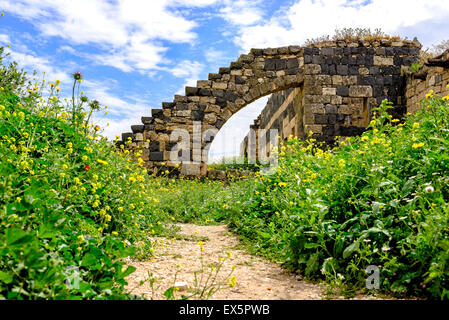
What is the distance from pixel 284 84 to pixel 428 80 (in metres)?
4.08

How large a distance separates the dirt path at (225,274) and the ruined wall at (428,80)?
21.5ft

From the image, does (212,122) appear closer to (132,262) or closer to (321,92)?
(321,92)

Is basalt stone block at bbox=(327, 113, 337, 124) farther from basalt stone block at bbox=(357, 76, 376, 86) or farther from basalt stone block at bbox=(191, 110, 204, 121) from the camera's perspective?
basalt stone block at bbox=(191, 110, 204, 121)

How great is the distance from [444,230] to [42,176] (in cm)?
276

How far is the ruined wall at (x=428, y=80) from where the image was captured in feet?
30.3

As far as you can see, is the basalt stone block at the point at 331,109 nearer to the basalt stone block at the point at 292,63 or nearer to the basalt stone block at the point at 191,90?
the basalt stone block at the point at 292,63

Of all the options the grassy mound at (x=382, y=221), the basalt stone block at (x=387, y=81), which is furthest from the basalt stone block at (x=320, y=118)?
the grassy mound at (x=382, y=221)

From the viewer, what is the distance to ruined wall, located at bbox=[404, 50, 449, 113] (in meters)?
9.24

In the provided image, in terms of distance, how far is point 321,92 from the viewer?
461 inches

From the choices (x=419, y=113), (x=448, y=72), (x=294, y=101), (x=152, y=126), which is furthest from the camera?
(x=294, y=101)

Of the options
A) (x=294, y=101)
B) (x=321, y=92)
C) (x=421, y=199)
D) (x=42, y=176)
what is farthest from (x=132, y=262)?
(x=294, y=101)

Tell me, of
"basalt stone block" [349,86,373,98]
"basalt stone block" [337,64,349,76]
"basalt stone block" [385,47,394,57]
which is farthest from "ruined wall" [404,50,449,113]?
"basalt stone block" [337,64,349,76]

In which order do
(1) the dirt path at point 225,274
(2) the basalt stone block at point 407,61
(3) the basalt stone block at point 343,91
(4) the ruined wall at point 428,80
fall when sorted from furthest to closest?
1. (2) the basalt stone block at point 407,61
2. (3) the basalt stone block at point 343,91
3. (4) the ruined wall at point 428,80
4. (1) the dirt path at point 225,274

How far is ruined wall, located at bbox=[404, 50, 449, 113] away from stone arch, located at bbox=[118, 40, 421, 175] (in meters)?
0.49
